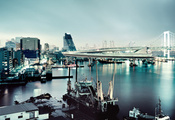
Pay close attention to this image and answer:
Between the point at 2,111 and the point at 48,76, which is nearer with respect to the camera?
the point at 2,111

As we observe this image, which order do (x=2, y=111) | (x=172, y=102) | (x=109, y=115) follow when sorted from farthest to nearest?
(x=172, y=102), (x=109, y=115), (x=2, y=111)

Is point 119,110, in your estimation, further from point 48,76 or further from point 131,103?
point 48,76

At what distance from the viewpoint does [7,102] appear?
482cm

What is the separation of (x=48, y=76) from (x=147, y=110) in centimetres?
694

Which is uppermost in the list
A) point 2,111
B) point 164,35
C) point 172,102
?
point 164,35

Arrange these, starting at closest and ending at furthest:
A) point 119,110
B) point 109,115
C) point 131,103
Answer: point 109,115, point 119,110, point 131,103

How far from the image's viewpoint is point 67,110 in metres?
3.75

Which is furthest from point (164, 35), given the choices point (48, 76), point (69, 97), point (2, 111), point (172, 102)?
point (2, 111)

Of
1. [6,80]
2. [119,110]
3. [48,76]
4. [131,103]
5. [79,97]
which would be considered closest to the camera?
[119,110]

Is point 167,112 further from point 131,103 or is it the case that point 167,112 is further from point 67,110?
point 67,110

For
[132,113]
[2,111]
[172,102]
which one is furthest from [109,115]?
[172,102]

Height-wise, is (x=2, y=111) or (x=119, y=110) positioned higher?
(x=2, y=111)

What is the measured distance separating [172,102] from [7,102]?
429cm

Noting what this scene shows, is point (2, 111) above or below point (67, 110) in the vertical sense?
above
